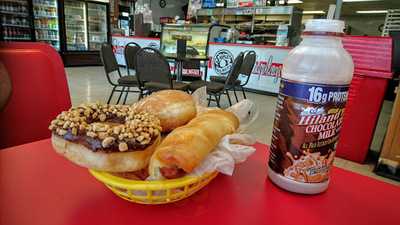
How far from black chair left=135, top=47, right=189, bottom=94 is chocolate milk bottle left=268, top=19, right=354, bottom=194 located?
7.86ft

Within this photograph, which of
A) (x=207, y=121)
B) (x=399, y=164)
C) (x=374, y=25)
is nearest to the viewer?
(x=207, y=121)

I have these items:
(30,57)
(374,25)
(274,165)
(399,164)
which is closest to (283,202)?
(274,165)

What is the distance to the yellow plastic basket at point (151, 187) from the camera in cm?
38

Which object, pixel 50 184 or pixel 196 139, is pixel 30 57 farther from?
pixel 196 139

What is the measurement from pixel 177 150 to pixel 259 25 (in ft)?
30.9

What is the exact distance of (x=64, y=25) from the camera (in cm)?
720

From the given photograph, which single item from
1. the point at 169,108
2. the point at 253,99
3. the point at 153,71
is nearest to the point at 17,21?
the point at 153,71

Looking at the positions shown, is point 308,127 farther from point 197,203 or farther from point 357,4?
point 357,4

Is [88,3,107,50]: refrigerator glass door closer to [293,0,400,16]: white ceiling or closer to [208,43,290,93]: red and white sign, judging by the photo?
[208,43,290,93]: red and white sign

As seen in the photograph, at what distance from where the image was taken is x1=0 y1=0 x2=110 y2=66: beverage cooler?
6457 millimetres

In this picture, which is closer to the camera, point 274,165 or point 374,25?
point 274,165

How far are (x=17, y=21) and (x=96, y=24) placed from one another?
2199mm

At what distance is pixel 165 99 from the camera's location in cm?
56

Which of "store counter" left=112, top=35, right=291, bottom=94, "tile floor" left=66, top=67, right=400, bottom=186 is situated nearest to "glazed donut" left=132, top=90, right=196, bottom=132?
"tile floor" left=66, top=67, right=400, bottom=186
